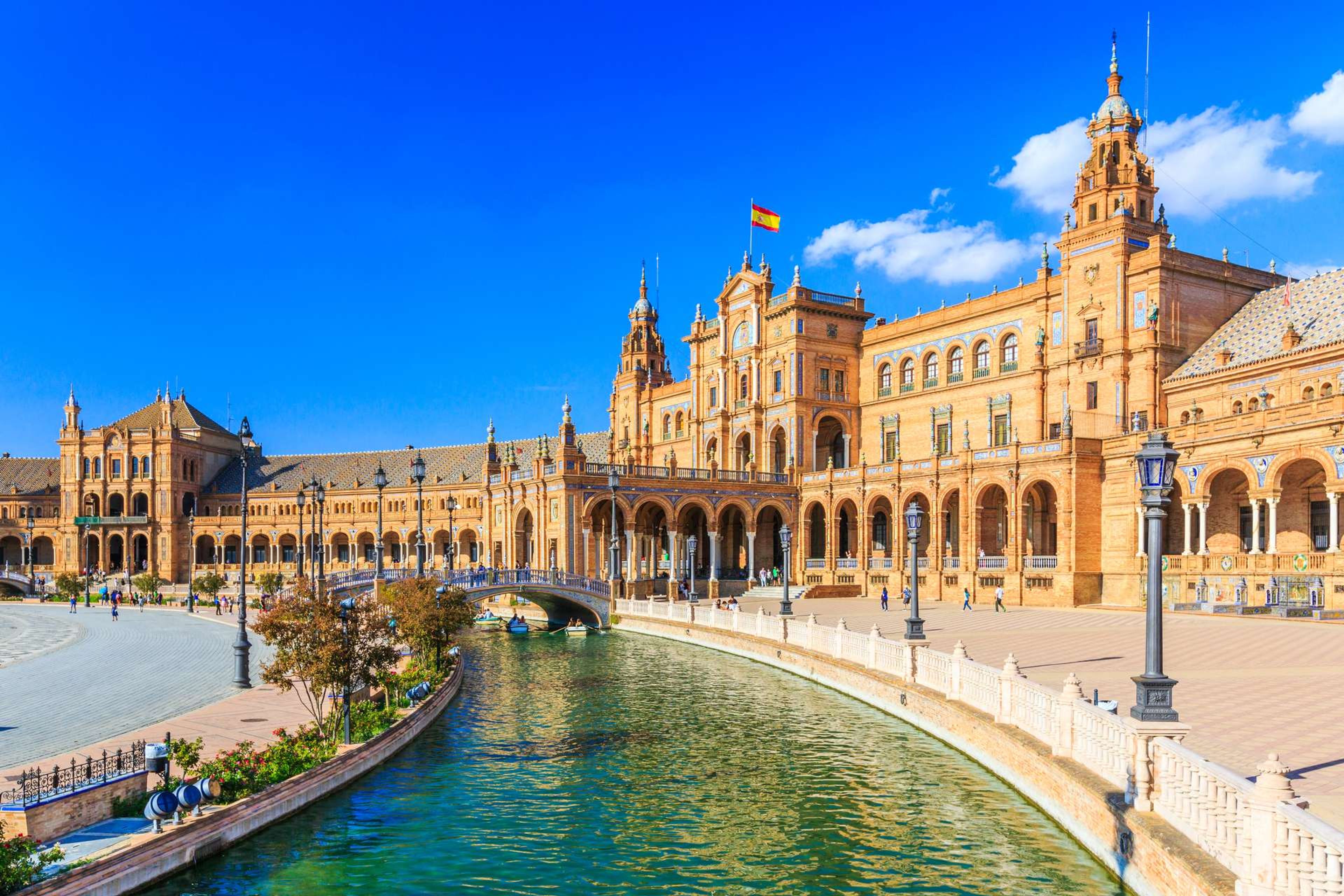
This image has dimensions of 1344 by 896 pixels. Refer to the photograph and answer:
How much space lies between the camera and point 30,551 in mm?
100250

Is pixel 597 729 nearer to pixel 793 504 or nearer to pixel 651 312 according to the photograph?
pixel 793 504

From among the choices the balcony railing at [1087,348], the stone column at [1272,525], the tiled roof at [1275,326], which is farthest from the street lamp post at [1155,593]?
the balcony railing at [1087,348]

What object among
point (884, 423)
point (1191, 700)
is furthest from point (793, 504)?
point (1191, 700)

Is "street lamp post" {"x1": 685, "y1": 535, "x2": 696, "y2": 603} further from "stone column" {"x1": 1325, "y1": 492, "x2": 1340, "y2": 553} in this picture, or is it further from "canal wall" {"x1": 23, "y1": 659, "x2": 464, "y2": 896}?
"canal wall" {"x1": 23, "y1": 659, "x2": 464, "y2": 896}

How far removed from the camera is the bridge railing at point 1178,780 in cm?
858

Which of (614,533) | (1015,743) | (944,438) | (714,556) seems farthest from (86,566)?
(1015,743)

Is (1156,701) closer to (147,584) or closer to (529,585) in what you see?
(529,585)

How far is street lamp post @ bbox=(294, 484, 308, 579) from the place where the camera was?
51.5m

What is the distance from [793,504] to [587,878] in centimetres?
5350

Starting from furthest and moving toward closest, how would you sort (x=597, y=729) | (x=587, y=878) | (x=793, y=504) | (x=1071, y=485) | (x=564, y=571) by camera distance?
(x=793, y=504) → (x=564, y=571) → (x=1071, y=485) → (x=597, y=729) → (x=587, y=878)

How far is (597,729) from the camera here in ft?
79.9

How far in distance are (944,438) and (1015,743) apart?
1893 inches

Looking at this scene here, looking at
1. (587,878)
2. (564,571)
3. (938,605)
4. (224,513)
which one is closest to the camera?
(587,878)

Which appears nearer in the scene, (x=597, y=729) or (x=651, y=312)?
(x=597, y=729)
